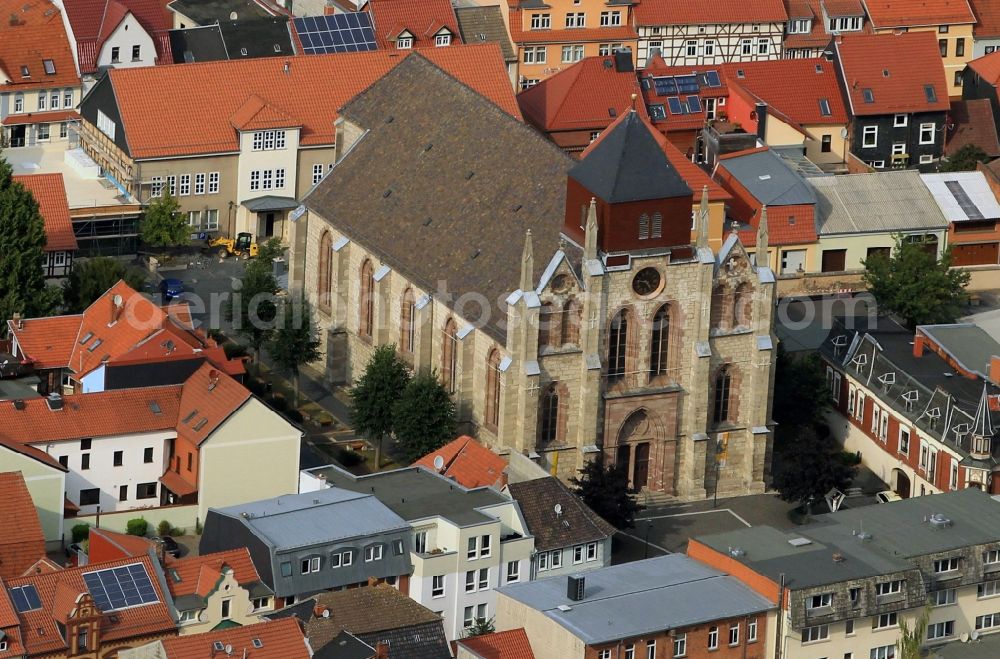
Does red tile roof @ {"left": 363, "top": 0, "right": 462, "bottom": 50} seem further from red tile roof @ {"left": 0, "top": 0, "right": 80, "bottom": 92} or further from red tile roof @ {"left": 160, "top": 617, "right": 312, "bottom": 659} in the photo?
red tile roof @ {"left": 160, "top": 617, "right": 312, "bottom": 659}

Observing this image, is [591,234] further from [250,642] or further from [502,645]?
[250,642]

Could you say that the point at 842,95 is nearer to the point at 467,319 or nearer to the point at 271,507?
the point at 467,319

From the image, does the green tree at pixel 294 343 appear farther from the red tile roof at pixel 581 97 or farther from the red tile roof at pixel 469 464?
the red tile roof at pixel 581 97

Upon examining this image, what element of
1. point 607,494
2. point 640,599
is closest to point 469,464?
point 607,494

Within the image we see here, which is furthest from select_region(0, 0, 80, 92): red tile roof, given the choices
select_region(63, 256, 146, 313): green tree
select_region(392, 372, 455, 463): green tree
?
select_region(392, 372, 455, 463): green tree

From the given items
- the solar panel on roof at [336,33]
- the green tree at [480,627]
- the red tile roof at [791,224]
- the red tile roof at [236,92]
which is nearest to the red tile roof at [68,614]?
the green tree at [480,627]
